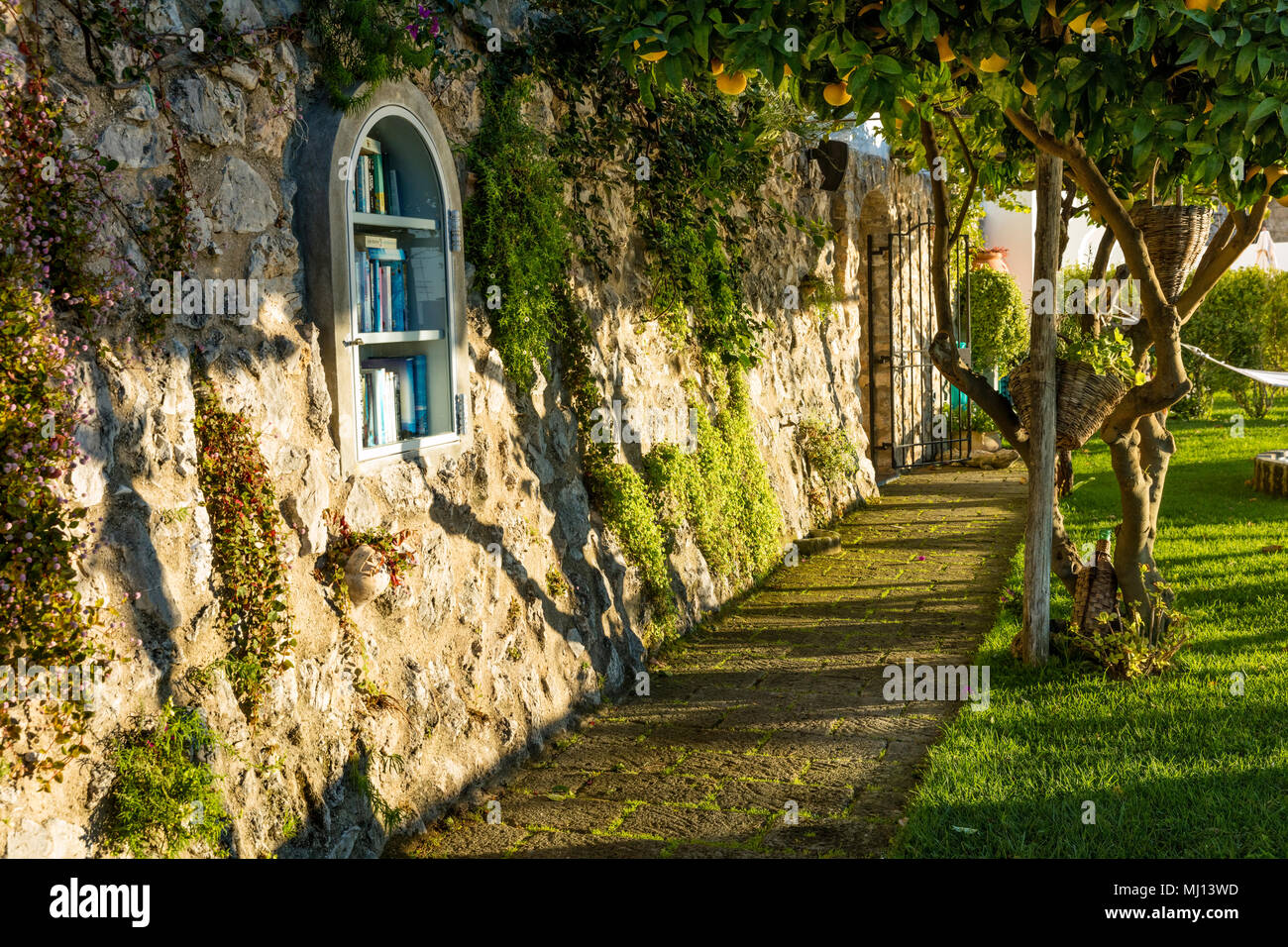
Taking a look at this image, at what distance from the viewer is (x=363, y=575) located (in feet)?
12.6

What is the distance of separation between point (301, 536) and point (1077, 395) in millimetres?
3631

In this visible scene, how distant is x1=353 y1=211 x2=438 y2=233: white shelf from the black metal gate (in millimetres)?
7585

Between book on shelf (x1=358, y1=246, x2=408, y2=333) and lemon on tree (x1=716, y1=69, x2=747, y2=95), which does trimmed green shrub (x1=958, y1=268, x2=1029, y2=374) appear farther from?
book on shelf (x1=358, y1=246, x2=408, y2=333)

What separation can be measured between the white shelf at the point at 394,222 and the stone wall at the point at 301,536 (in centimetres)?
35

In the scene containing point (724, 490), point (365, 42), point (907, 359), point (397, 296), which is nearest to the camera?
point (365, 42)

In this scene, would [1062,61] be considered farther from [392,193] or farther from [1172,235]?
[392,193]

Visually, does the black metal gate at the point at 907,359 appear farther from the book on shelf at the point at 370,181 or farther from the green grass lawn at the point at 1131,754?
the book on shelf at the point at 370,181

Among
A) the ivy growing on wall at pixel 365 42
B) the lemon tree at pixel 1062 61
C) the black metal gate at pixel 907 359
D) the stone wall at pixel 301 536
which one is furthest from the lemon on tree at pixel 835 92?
the black metal gate at pixel 907 359

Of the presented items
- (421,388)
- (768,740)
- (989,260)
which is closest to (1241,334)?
(989,260)

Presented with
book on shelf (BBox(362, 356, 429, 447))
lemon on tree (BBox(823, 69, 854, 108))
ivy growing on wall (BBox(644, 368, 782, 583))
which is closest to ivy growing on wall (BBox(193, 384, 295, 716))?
book on shelf (BBox(362, 356, 429, 447))

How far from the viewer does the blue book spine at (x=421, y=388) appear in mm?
4625
